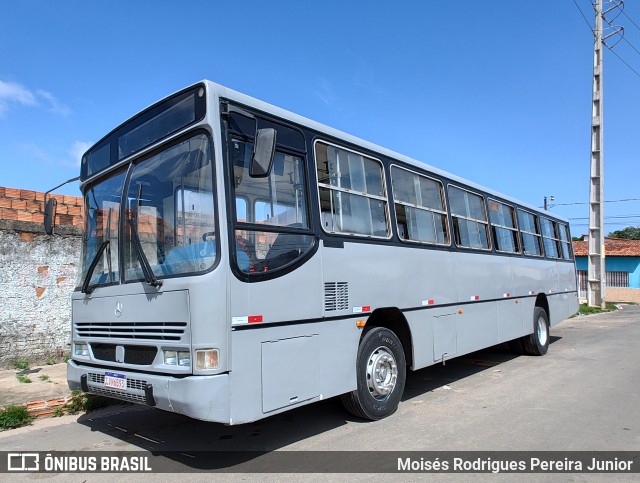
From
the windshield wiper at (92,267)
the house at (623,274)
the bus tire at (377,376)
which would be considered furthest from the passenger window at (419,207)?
the house at (623,274)

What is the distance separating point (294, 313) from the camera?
4.64 meters

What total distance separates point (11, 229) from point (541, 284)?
34.4 ft

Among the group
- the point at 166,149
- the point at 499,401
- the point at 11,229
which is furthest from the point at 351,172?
the point at 11,229

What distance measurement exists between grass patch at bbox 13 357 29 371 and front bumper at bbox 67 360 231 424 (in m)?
4.97

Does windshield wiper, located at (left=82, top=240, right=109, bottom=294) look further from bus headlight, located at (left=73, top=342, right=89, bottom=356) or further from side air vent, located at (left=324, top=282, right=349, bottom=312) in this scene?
side air vent, located at (left=324, top=282, right=349, bottom=312)

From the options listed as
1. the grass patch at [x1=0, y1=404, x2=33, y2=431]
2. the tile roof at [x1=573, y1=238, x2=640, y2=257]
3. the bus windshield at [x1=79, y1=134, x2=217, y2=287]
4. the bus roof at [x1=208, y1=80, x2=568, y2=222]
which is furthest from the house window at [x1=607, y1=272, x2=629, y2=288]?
the grass patch at [x1=0, y1=404, x2=33, y2=431]

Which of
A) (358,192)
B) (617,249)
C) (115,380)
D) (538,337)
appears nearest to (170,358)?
(115,380)

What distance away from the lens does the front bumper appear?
390cm

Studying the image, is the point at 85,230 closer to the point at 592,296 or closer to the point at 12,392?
the point at 12,392

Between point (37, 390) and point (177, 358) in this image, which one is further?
point (37, 390)

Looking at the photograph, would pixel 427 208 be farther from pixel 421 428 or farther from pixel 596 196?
pixel 596 196

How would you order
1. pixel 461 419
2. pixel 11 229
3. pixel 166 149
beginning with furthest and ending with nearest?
pixel 11 229, pixel 461 419, pixel 166 149

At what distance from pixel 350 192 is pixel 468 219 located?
339cm

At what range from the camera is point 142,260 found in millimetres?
4449
